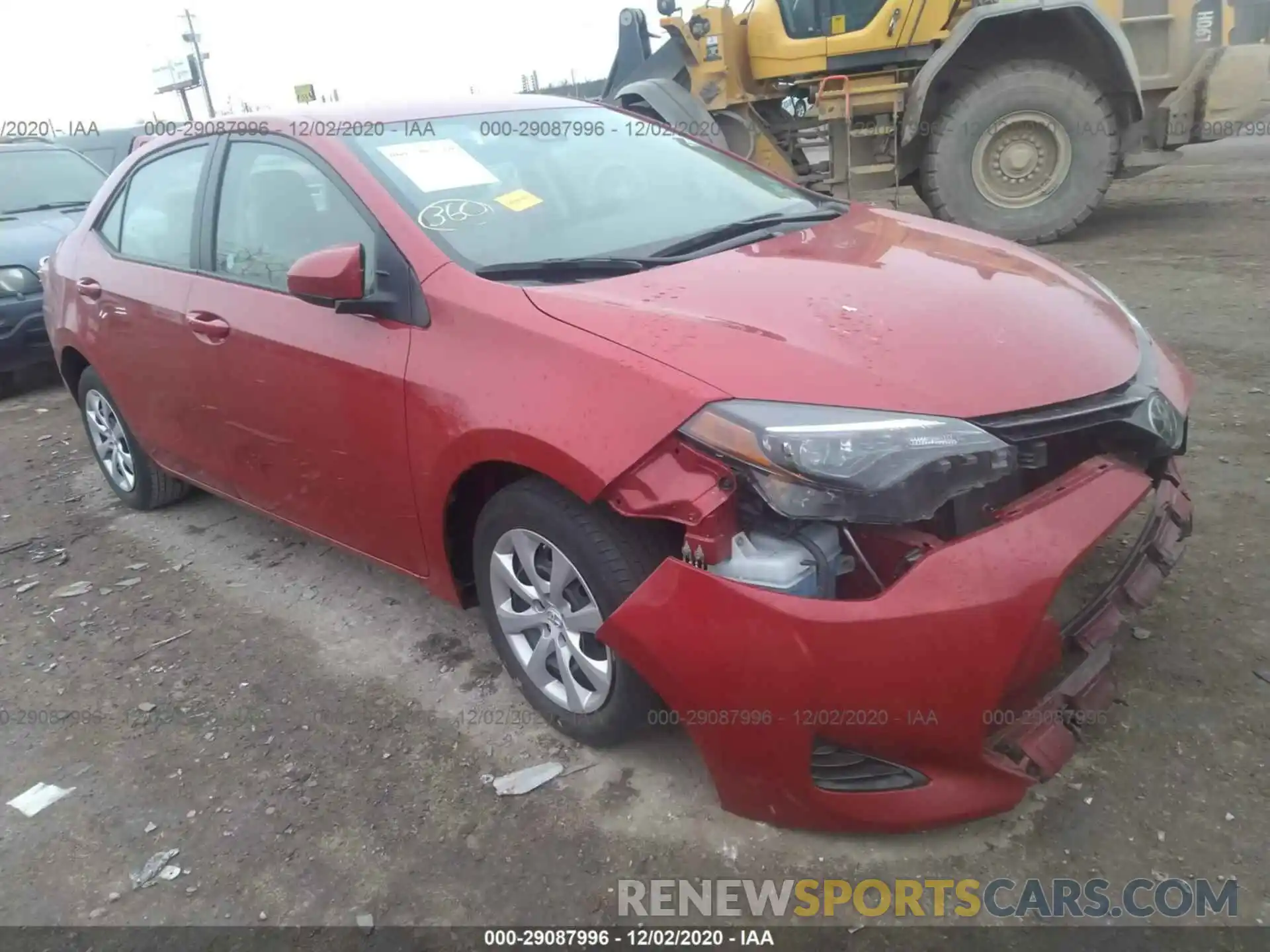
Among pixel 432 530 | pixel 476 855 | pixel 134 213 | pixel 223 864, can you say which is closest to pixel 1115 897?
pixel 476 855

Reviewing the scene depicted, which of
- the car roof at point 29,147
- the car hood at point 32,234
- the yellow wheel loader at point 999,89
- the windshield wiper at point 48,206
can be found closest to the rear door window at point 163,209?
the car hood at point 32,234

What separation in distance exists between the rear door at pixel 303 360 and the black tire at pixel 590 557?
0.33 metres

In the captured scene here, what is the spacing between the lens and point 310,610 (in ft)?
11.2

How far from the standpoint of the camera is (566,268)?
8.16 feet

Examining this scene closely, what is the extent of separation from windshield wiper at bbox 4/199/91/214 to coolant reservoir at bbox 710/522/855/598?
7.50m

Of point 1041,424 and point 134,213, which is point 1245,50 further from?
point 134,213

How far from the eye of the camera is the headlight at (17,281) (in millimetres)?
6430

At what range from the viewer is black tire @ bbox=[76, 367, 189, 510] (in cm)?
414

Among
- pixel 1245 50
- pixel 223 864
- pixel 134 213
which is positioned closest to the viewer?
pixel 223 864

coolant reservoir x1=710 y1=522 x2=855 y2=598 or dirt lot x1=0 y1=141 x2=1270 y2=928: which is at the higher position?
coolant reservoir x1=710 y1=522 x2=855 y2=598

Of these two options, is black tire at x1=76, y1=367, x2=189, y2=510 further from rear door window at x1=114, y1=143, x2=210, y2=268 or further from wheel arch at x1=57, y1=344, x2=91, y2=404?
rear door window at x1=114, y1=143, x2=210, y2=268

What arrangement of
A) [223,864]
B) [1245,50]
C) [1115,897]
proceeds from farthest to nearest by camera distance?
[1245,50] → [223,864] → [1115,897]

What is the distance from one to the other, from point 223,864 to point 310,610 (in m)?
1.23

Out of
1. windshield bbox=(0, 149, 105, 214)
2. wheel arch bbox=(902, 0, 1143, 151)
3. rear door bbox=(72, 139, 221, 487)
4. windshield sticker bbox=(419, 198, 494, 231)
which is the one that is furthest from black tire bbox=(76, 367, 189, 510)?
wheel arch bbox=(902, 0, 1143, 151)
